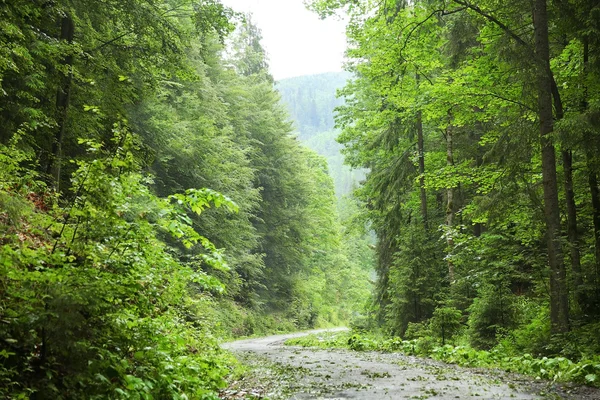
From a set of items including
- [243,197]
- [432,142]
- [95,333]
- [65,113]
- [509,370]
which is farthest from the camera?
[243,197]

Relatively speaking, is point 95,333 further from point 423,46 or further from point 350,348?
point 423,46

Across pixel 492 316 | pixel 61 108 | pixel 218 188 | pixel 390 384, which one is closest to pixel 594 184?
A: pixel 492 316

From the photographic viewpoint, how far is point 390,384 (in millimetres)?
6922

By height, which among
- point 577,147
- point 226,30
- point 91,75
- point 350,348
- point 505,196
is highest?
point 226,30

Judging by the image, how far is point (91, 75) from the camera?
1014 centimetres

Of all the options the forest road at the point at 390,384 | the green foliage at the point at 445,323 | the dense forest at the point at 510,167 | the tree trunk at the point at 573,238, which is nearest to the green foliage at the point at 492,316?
the dense forest at the point at 510,167

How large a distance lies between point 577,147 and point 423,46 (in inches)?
264

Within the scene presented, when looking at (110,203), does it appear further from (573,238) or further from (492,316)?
(492,316)

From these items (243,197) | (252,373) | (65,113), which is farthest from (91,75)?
(243,197)

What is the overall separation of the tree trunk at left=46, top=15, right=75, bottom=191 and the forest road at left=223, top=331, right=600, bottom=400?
5.74 metres

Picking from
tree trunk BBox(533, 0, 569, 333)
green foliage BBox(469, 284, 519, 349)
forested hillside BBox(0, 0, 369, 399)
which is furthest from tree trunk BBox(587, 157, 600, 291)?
forested hillside BBox(0, 0, 369, 399)

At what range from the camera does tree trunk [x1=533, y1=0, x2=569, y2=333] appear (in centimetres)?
905

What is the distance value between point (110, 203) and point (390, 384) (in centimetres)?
474

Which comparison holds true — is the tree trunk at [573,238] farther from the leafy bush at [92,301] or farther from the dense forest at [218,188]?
the leafy bush at [92,301]
